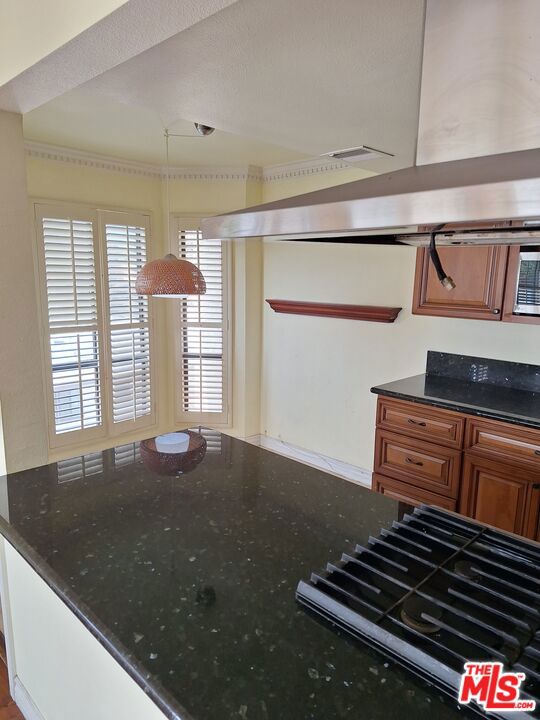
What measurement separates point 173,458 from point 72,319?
232cm

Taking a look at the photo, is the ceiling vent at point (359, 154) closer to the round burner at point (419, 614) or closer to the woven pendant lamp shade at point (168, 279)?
the woven pendant lamp shade at point (168, 279)

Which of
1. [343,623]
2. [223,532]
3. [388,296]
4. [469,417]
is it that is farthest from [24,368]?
[388,296]

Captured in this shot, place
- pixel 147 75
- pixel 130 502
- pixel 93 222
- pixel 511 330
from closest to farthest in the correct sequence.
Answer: pixel 130 502 < pixel 147 75 < pixel 511 330 < pixel 93 222

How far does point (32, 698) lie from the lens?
1.72 meters

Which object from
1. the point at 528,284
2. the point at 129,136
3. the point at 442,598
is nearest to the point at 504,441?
the point at 528,284

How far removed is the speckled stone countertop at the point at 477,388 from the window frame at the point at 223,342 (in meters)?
1.82

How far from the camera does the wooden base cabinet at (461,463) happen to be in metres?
2.39

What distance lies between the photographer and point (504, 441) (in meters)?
2.44

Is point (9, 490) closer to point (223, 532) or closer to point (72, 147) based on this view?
point (223, 532)

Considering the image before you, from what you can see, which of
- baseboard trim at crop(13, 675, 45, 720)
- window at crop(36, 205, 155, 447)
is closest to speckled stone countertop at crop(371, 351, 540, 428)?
baseboard trim at crop(13, 675, 45, 720)

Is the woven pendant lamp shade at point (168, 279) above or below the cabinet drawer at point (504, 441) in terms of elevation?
above

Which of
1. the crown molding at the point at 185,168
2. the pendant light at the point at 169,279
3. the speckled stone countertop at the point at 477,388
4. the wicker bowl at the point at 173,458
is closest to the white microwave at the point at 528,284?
the speckled stone countertop at the point at 477,388

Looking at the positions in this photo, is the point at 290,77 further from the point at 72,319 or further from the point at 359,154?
the point at 72,319

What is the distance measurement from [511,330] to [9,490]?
2798 millimetres
